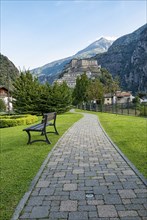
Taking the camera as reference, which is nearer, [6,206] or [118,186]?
[6,206]

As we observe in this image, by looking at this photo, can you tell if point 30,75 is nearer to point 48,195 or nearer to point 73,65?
point 48,195

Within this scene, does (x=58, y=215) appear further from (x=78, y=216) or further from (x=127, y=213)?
(x=127, y=213)

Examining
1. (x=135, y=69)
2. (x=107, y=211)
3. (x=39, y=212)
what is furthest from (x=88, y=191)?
(x=135, y=69)

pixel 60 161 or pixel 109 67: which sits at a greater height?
pixel 109 67

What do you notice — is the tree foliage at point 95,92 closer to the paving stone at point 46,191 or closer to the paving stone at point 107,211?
the paving stone at point 46,191

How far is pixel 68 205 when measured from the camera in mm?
4012

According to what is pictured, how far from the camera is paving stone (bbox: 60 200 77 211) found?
12.7ft

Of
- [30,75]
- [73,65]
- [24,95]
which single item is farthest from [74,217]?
[73,65]

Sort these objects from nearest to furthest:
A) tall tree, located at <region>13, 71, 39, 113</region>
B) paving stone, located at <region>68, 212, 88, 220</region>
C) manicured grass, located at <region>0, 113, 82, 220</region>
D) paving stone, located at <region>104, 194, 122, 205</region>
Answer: paving stone, located at <region>68, 212, 88, 220</region>, paving stone, located at <region>104, 194, 122, 205</region>, manicured grass, located at <region>0, 113, 82, 220</region>, tall tree, located at <region>13, 71, 39, 113</region>

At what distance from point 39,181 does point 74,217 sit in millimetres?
1799

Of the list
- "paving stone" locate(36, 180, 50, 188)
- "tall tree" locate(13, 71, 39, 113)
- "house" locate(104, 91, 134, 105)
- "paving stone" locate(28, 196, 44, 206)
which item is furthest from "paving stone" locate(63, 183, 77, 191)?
"house" locate(104, 91, 134, 105)

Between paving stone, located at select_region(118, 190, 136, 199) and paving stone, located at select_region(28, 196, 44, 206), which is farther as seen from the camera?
paving stone, located at select_region(118, 190, 136, 199)

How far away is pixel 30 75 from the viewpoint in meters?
37.3

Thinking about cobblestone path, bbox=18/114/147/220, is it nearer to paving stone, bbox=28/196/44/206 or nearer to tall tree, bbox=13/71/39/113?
paving stone, bbox=28/196/44/206
